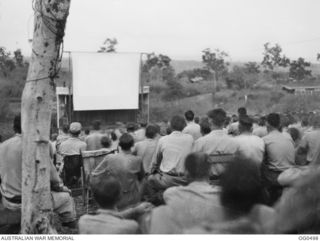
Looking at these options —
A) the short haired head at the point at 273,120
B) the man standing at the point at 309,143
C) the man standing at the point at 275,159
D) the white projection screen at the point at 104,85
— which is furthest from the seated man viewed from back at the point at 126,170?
the white projection screen at the point at 104,85

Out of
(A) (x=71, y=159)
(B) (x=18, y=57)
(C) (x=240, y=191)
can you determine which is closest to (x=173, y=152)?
(A) (x=71, y=159)

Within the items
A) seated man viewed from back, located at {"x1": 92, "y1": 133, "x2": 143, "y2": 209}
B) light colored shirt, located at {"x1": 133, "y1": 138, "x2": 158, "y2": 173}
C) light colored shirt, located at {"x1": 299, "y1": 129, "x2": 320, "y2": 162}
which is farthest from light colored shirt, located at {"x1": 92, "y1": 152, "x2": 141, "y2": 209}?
light colored shirt, located at {"x1": 299, "y1": 129, "x2": 320, "y2": 162}

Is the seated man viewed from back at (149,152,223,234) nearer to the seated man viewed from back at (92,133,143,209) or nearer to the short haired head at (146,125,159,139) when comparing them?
the seated man viewed from back at (92,133,143,209)

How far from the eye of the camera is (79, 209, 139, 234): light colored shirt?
107 inches

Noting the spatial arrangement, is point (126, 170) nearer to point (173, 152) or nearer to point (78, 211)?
point (173, 152)

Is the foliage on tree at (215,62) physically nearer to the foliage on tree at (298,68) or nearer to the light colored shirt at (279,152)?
the foliage on tree at (298,68)

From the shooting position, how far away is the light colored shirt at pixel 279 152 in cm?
454

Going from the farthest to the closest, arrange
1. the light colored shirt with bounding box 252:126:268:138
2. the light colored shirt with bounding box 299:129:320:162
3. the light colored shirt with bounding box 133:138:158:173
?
the light colored shirt with bounding box 252:126:268:138, the light colored shirt with bounding box 133:138:158:173, the light colored shirt with bounding box 299:129:320:162

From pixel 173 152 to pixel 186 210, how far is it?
191cm

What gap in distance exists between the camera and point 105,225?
8.95 feet

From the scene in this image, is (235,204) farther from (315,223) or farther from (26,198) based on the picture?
(26,198)

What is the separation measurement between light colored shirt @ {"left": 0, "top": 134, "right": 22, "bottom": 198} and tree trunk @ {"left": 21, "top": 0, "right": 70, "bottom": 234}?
360 millimetres

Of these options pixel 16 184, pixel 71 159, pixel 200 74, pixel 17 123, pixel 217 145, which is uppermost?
pixel 200 74

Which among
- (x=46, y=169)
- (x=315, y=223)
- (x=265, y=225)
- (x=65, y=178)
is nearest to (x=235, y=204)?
(x=265, y=225)
